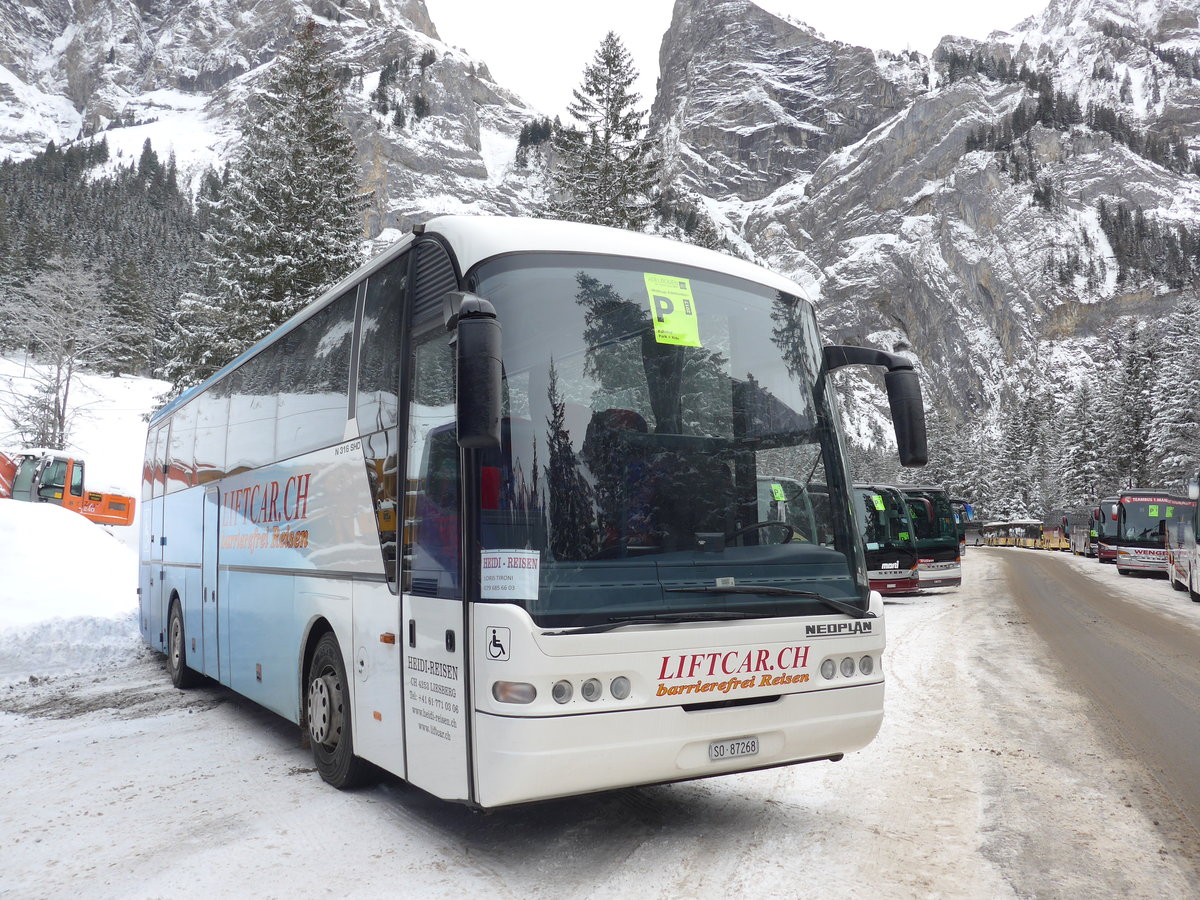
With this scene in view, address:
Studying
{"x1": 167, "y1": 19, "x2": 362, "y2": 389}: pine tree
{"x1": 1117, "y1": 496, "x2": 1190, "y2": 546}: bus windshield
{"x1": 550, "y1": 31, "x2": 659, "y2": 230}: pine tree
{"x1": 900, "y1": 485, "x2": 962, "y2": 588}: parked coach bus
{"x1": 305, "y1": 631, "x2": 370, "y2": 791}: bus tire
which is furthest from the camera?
{"x1": 1117, "y1": 496, "x2": 1190, "y2": 546}: bus windshield

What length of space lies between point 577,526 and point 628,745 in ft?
3.28

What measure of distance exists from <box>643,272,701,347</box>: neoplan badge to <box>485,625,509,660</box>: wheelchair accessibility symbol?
5.51 ft

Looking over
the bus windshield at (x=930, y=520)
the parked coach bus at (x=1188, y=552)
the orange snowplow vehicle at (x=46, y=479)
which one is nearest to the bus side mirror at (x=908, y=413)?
the parked coach bus at (x=1188, y=552)

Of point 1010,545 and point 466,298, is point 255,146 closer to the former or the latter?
point 466,298

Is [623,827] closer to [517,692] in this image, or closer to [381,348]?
[517,692]

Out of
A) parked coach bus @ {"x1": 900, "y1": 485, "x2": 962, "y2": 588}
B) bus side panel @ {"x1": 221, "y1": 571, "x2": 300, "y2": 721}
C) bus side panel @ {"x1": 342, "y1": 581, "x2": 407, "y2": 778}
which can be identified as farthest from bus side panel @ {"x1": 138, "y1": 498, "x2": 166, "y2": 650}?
parked coach bus @ {"x1": 900, "y1": 485, "x2": 962, "y2": 588}

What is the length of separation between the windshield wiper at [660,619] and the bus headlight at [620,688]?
0.77 feet

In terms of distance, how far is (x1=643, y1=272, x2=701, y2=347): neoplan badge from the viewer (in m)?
4.75

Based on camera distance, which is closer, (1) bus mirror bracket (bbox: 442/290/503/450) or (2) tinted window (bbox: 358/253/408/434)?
(1) bus mirror bracket (bbox: 442/290/503/450)

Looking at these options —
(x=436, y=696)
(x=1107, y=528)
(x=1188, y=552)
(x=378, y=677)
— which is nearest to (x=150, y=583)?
(x=378, y=677)

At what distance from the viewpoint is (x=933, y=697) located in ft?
28.6

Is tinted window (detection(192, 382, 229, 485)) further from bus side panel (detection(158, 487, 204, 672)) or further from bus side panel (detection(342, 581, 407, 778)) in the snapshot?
bus side panel (detection(342, 581, 407, 778))

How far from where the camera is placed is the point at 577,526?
13.6 ft

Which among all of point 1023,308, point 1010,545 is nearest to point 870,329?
point 1023,308
